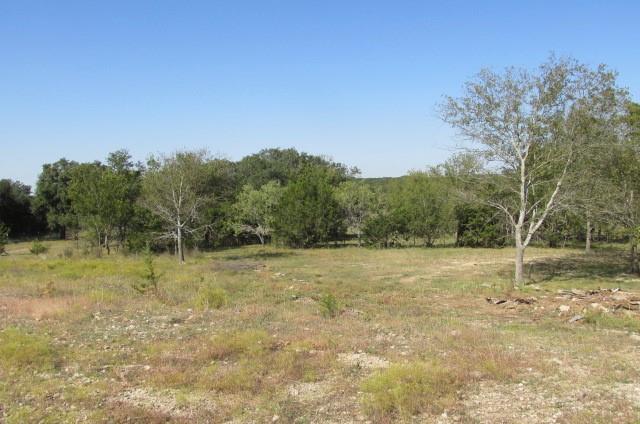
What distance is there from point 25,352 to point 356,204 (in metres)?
39.0

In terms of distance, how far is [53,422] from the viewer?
6.76m

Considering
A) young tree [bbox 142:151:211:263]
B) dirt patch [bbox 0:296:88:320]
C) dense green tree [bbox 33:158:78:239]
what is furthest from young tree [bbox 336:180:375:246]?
dense green tree [bbox 33:158:78:239]

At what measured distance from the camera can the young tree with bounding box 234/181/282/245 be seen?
1924 inches

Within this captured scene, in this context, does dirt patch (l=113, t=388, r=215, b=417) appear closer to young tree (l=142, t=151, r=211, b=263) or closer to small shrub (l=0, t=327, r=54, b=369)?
small shrub (l=0, t=327, r=54, b=369)

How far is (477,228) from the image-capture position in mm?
43844

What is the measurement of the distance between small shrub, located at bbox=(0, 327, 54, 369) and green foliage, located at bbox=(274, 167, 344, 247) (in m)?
34.9

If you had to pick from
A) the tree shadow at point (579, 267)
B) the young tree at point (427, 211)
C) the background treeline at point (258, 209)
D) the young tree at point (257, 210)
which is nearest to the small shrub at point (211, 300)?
the background treeline at point (258, 209)

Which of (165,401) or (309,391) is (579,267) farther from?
(165,401)

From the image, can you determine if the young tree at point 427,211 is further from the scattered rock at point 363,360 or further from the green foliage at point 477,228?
the scattered rock at point 363,360

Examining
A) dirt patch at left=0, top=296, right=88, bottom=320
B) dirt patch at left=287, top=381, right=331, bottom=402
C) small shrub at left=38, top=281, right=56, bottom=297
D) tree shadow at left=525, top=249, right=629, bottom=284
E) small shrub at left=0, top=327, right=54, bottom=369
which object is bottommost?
tree shadow at left=525, top=249, right=629, bottom=284

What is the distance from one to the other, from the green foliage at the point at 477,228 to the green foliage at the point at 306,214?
11.2 m

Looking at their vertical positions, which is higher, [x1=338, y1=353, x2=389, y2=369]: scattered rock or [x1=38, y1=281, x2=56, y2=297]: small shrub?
[x1=38, y1=281, x2=56, y2=297]: small shrub

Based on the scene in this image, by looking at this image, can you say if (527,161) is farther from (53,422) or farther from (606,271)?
(53,422)

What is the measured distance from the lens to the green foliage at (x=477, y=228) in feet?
141
